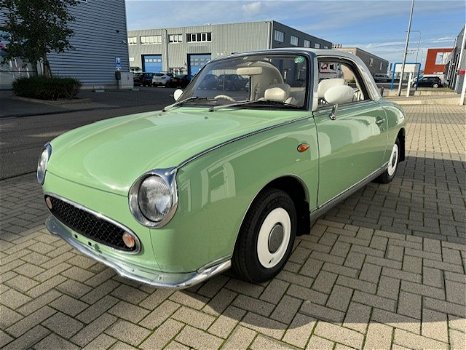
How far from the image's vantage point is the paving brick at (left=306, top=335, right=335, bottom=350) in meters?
2.11

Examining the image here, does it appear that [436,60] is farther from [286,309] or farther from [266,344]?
[266,344]

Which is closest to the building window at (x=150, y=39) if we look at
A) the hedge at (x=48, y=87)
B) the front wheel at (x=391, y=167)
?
the hedge at (x=48, y=87)

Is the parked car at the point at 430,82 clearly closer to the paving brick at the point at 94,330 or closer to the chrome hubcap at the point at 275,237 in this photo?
the chrome hubcap at the point at 275,237

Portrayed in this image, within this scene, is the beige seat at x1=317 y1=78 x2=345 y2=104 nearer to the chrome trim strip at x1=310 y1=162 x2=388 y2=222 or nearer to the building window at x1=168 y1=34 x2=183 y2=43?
the chrome trim strip at x1=310 y1=162 x2=388 y2=222

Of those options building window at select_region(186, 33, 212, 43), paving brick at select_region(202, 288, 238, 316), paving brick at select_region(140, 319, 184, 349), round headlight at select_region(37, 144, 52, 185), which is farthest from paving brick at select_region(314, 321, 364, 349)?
building window at select_region(186, 33, 212, 43)

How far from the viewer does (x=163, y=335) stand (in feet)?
7.25

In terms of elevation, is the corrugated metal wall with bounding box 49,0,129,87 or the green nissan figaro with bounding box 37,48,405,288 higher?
the corrugated metal wall with bounding box 49,0,129,87

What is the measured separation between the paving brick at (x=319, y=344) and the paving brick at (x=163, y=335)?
81 centimetres

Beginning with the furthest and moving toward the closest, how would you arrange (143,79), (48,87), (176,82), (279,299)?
(143,79)
(176,82)
(48,87)
(279,299)

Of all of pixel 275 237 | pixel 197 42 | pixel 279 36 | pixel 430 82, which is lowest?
pixel 275 237

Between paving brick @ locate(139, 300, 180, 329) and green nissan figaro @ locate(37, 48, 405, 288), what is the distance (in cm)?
46

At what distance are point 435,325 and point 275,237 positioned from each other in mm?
1157

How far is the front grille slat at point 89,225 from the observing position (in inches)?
85.0

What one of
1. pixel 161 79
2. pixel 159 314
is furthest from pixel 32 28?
pixel 161 79
